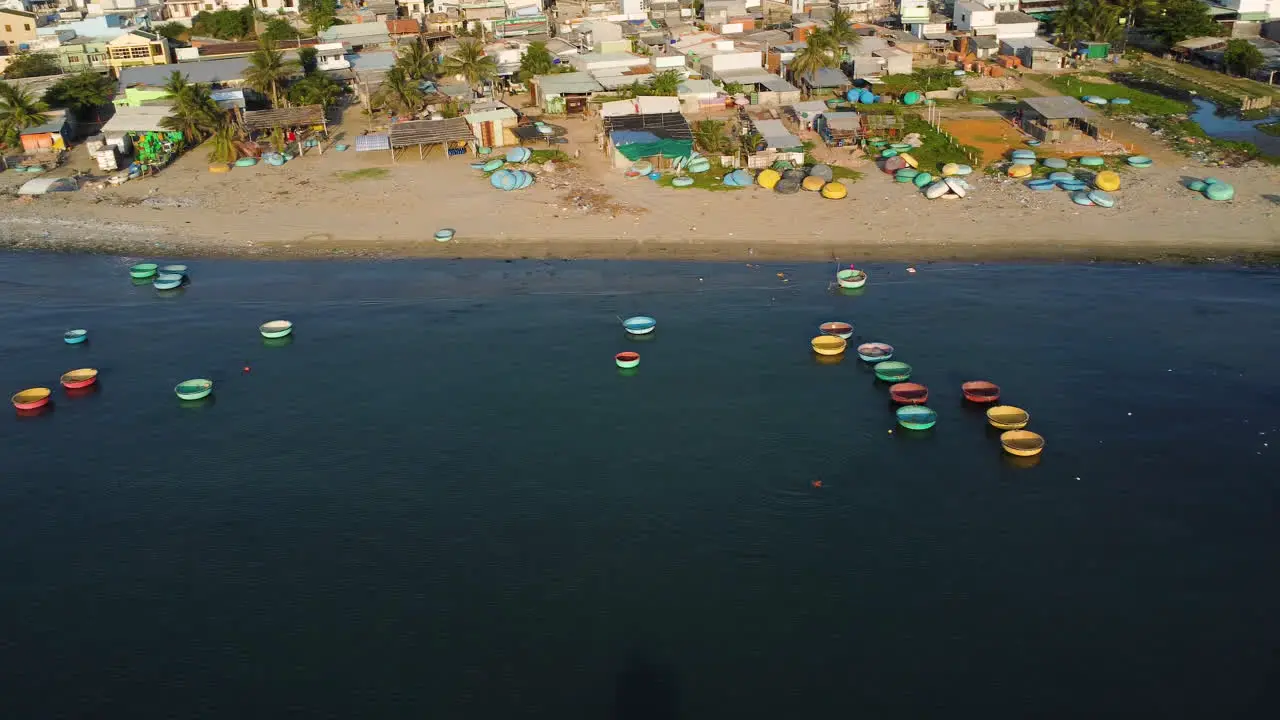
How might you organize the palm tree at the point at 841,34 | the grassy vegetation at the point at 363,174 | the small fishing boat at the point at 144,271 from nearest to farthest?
1. the small fishing boat at the point at 144,271
2. the grassy vegetation at the point at 363,174
3. the palm tree at the point at 841,34

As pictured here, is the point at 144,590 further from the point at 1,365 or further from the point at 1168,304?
the point at 1168,304

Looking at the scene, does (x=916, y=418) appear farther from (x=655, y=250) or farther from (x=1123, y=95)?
(x=1123, y=95)

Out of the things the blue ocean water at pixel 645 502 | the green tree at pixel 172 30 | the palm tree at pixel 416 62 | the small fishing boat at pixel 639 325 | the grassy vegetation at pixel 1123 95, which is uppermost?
the green tree at pixel 172 30

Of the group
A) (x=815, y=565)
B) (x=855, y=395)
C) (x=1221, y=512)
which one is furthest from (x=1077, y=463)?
(x=815, y=565)

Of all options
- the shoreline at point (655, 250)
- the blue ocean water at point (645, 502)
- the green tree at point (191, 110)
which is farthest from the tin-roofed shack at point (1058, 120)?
the green tree at point (191, 110)

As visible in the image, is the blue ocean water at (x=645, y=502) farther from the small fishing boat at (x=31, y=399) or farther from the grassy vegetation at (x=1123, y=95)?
the grassy vegetation at (x=1123, y=95)

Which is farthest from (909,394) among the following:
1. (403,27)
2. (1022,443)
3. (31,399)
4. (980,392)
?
(403,27)

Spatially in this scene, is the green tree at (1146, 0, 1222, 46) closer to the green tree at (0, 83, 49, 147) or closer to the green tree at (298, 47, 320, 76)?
the green tree at (298, 47, 320, 76)
